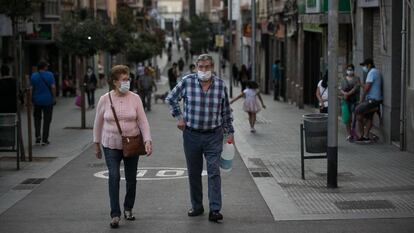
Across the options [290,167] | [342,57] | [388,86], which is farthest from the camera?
[342,57]

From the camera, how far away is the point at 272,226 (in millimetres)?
9094

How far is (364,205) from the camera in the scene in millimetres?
10188

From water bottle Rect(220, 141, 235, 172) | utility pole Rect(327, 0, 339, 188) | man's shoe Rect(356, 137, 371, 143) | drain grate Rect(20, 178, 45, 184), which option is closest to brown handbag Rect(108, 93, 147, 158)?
water bottle Rect(220, 141, 235, 172)

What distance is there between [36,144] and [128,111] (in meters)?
9.51

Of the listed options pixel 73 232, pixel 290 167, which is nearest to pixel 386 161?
pixel 290 167

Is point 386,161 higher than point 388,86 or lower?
lower

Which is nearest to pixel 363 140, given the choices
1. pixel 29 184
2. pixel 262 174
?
pixel 262 174

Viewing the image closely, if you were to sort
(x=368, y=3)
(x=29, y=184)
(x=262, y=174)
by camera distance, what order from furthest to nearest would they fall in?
(x=368, y=3), (x=262, y=174), (x=29, y=184)

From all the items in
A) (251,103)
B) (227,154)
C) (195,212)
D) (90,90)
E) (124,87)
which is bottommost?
(90,90)

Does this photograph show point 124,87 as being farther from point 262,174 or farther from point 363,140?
point 363,140

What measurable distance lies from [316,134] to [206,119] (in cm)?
309

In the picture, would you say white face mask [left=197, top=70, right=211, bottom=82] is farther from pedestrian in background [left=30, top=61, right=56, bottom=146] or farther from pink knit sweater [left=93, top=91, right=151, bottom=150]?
pedestrian in background [left=30, top=61, right=56, bottom=146]

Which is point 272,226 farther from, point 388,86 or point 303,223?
point 388,86

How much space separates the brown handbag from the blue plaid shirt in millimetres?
578
